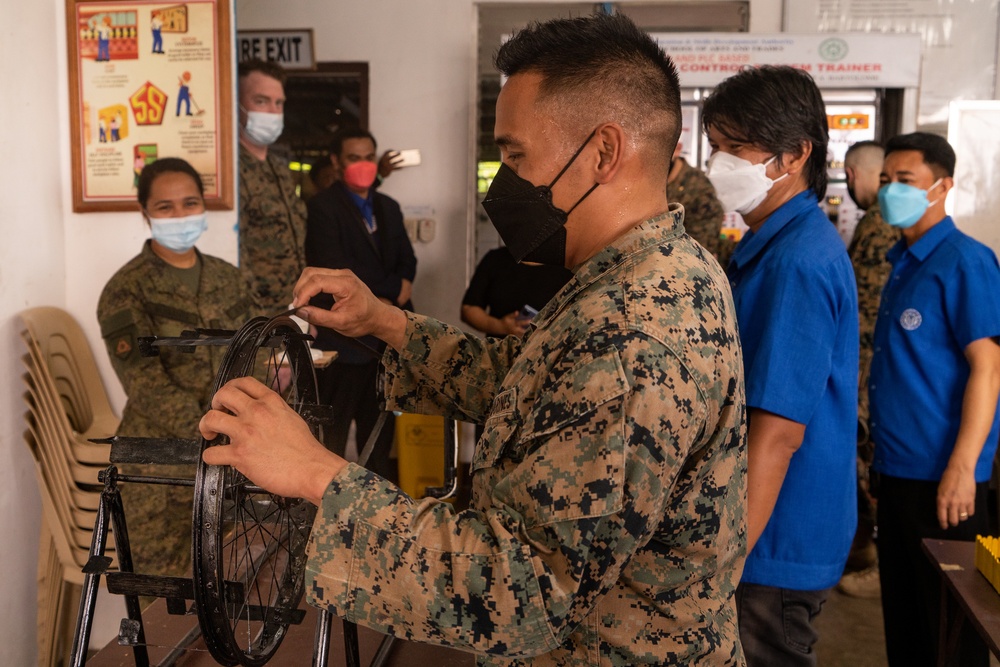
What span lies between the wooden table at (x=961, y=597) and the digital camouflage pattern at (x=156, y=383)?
6.13 feet

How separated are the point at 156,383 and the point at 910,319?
6.67ft

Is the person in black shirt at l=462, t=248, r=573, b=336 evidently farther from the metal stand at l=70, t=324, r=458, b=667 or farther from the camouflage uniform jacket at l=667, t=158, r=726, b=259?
the metal stand at l=70, t=324, r=458, b=667

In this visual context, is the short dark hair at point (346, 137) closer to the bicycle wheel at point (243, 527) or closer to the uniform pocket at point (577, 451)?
the bicycle wheel at point (243, 527)

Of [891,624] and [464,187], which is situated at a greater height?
[464,187]

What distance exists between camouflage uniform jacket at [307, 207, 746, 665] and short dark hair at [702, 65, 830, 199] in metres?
0.67

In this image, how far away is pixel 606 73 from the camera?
1017 mm

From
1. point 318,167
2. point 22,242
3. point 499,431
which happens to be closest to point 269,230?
point 22,242

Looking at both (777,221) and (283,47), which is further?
(283,47)

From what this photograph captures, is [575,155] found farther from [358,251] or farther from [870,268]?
[870,268]

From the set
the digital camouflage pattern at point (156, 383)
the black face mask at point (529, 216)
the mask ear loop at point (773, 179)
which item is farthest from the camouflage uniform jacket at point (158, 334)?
the mask ear loop at point (773, 179)

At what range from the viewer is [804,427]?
142 cm

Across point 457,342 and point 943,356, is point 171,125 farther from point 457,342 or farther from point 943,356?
point 943,356

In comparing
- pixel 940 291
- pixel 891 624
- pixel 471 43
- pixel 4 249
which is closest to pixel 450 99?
pixel 471 43

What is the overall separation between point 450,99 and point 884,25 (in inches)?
91.4
